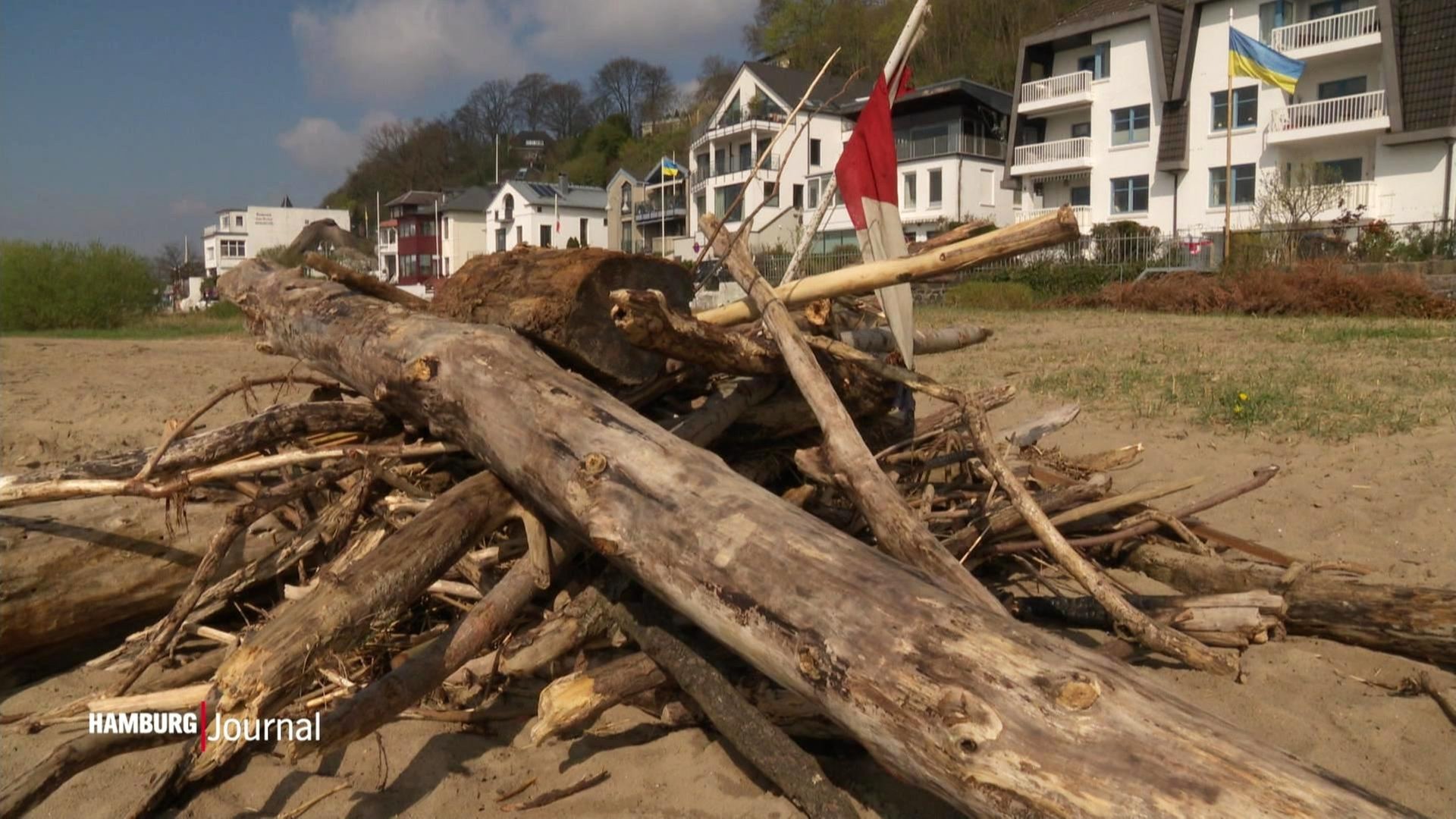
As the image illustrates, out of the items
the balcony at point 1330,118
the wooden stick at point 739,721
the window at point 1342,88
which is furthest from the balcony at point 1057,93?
the wooden stick at point 739,721

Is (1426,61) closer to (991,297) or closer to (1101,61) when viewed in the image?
(1101,61)

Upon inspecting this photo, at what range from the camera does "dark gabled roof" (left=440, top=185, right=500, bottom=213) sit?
196ft

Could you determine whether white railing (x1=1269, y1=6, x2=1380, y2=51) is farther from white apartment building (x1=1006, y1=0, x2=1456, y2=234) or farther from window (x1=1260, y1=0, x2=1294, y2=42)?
window (x1=1260, y1=0, x2=1294, y2=42)

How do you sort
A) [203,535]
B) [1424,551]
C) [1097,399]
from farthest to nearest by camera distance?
[1097,399] < [1424,551] < [203,535]

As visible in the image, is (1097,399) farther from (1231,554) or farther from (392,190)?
(392,190)

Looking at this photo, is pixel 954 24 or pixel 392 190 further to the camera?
pixel 392 190

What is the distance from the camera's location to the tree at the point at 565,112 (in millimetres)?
81562

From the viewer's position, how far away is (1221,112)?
101 ft

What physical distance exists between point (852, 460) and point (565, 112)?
84579 millimetres

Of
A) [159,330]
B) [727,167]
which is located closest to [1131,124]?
[727,167]

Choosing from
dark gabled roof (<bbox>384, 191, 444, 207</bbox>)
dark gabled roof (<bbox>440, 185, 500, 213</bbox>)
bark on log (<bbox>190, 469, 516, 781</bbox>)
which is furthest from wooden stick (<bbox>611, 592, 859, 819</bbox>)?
dark gabled roof (<bbox>384, 191, 444, 207</bbox>)

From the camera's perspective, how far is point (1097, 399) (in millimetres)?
7465

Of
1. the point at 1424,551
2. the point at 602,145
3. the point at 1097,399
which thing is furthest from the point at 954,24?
the point at 1424,551

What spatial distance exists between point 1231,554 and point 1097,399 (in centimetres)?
339
